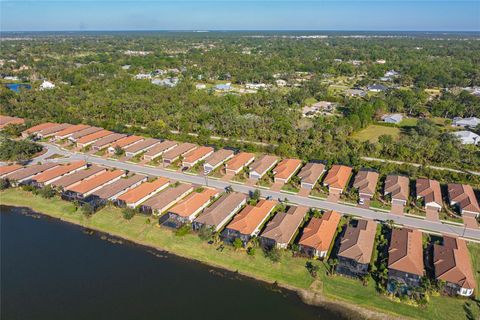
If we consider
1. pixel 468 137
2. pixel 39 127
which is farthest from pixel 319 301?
pixel 39 127

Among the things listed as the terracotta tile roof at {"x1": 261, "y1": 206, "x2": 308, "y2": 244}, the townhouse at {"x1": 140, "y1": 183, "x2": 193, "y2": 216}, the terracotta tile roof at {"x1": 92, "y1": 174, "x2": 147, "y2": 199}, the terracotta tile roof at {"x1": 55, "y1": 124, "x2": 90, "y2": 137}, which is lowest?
the terracotta tile roof at {"x1": 261, "y1": 206, "x2": 308, "y2": 244}

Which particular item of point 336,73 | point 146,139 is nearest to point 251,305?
point 146,139

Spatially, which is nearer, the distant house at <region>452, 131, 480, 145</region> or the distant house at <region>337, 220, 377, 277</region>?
the distant house at <region>337, 220, 377, 277</region>

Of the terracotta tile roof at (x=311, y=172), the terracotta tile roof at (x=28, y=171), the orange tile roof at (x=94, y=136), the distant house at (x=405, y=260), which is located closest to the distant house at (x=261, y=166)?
the terracotta tile roof at (x=311, y=172)

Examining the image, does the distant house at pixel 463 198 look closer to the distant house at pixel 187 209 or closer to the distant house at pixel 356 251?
the distant house at pixel 356 251

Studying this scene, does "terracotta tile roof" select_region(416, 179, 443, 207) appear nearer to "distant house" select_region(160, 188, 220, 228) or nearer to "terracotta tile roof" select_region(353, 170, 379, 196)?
"terracotta tile roof" select_region(353, 170, 379, 196)

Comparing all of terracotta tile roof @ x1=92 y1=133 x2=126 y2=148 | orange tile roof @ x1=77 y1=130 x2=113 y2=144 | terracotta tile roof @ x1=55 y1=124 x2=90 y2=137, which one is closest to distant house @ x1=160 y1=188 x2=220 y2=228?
terracotta tile roof @ x1=92 y1=133 x2=126 y2=148
